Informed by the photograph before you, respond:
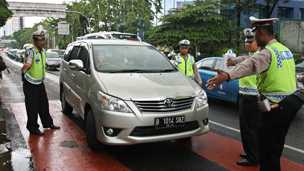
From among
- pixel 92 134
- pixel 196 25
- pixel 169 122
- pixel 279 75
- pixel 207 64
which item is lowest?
pixel 92 134

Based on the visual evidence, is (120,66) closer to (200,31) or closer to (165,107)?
(165,107)

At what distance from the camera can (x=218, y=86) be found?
817 centimetres

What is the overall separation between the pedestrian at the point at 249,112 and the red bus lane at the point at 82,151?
17cm

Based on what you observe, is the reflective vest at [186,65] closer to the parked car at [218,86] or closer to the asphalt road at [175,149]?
the asphalt road at [175,149]

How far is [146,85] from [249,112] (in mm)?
1453

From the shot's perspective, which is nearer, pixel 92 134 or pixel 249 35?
pixel 249 35

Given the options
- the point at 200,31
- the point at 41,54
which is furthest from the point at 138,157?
the point at 200,31

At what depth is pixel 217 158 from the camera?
14.0 ft

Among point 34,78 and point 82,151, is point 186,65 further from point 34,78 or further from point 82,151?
point 34,78

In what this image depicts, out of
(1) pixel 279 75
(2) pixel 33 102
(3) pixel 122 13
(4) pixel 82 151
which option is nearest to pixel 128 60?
(4) pixel 82 151

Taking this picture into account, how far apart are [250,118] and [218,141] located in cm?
133

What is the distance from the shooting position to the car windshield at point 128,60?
471 centimetres

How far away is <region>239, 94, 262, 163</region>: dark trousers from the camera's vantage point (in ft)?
12.8

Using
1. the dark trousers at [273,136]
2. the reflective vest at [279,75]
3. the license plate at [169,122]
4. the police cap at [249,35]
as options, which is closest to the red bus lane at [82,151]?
the license plate at [169,122]
